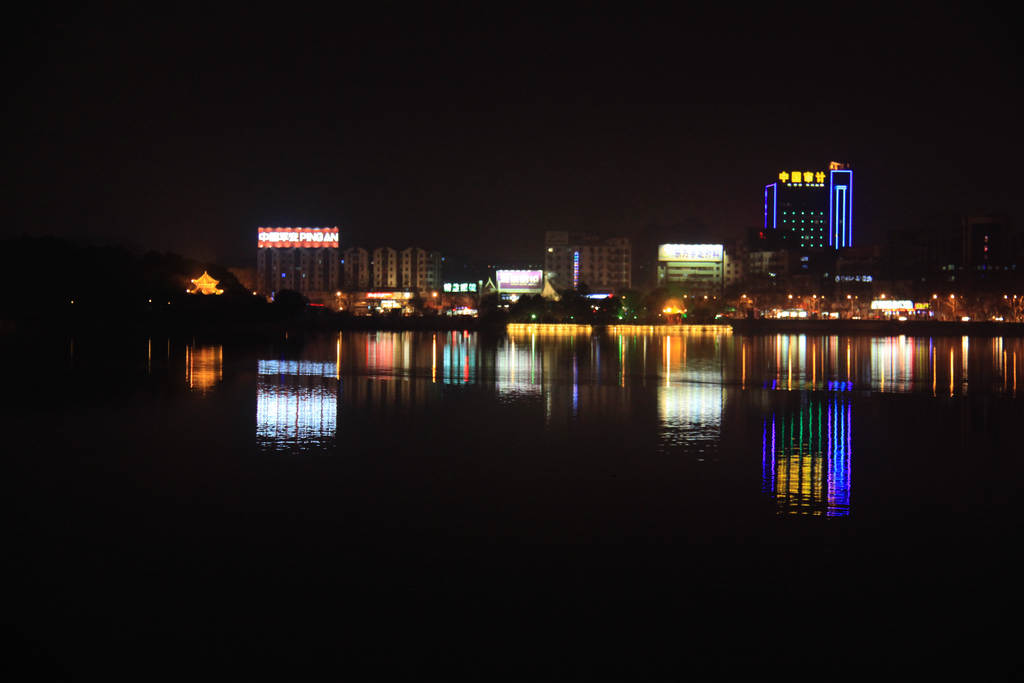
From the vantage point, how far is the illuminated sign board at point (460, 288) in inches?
4687

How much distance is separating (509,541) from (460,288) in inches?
4483

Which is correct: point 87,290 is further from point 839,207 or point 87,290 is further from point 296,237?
point 839,207

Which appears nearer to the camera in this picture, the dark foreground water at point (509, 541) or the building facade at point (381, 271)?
the dark foreground water at point (509, 541)

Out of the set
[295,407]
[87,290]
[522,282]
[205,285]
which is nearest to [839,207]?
[522,282]

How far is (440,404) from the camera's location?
16.4 meters

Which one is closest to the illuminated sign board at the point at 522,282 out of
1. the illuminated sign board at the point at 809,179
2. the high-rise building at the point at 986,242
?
the high-rise building at the point at 986,242

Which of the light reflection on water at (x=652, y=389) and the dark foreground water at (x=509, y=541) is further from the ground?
the light reflection on water at (x=652, y=389)

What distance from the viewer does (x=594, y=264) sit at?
12400cm

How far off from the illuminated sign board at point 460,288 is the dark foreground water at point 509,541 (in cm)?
10332

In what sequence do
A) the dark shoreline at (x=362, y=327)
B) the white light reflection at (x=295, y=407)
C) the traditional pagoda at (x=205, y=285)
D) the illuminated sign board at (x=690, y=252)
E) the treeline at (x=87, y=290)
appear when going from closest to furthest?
the white light reflection at (x=295, y=407) < the treeline at (x=87, y=290) < the dark shoreline at (x=362, y=327) < the traditional pagoda at (x=205, y=285) < the illuminated sign board at (x=690, y=252)

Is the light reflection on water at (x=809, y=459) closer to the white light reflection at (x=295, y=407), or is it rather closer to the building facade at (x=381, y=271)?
the white light reflection at (x=295, y=407)

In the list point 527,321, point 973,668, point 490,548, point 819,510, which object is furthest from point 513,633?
point 527,321

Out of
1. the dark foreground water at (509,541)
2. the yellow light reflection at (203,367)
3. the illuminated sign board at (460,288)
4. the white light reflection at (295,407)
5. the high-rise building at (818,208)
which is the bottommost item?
the dark foreground water at (509,541)

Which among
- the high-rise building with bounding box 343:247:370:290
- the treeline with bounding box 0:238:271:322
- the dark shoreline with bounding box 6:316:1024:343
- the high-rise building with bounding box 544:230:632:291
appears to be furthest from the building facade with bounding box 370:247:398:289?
the treeline with bounding box 0:238:271:322
